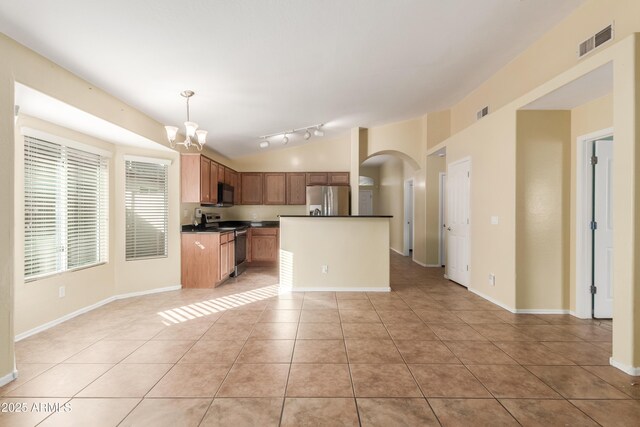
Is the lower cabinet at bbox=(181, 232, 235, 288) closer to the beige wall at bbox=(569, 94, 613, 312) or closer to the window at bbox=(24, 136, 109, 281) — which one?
the window at bbox=(24, 136, 109, 281)

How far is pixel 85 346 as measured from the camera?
2.62m

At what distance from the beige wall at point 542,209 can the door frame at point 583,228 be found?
122 millimetres

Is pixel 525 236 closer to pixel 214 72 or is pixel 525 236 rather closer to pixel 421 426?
pixel 421 426

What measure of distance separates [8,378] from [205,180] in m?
3.30

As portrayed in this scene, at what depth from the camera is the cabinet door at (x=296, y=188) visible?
688 centimetres

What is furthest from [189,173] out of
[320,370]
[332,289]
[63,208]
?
[320,370]

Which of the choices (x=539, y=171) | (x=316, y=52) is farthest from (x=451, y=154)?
(x=316, y=52)

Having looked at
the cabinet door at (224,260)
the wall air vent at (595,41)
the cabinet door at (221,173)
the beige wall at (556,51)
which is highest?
the beige wall at (556,51)

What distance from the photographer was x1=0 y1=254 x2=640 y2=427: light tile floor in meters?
1.72

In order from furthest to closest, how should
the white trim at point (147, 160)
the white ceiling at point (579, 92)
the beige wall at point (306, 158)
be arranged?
the beige wall at point (306, 158) → the white trim at point (147, 160) → the white ceiling at point (579, 92)

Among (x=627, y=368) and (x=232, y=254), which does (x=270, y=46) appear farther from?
(x=627, y=368)

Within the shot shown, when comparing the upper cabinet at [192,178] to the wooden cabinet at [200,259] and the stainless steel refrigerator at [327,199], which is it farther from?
the stainless steel refrigerator at [327,199]

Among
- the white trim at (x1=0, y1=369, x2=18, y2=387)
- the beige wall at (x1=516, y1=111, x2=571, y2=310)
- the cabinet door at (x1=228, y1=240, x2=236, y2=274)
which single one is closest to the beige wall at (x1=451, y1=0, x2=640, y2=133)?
the beige wall at (x1=516, y1=111, x2=571, y2=310)

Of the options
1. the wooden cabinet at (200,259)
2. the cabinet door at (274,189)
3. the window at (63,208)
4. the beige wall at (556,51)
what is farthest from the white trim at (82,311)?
the beige wall at (556,51)
